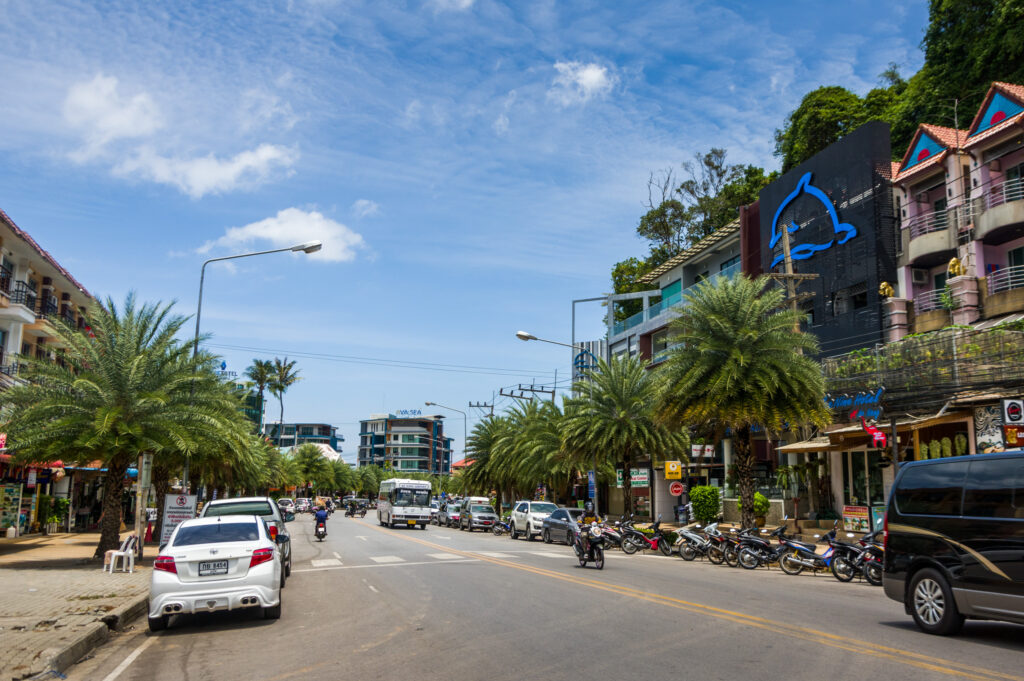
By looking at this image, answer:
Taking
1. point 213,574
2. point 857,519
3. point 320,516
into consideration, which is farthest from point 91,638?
point 320,516

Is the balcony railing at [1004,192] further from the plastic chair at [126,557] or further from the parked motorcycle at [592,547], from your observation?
the plastic chair at [126,557]

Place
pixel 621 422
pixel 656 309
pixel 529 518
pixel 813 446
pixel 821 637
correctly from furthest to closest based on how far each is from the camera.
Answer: pixel 656 309 → pixel 529 518 → pixel 621 422 → pixel 813 446 → pixel 821 637

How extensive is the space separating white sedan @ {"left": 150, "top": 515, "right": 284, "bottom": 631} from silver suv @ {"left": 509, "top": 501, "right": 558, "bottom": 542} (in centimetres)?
2653

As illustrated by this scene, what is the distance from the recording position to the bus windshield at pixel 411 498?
49.3m

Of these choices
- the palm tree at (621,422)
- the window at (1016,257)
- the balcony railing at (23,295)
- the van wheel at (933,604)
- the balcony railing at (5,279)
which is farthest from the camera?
the palm tree at (621,422)

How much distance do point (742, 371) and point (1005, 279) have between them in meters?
11.1

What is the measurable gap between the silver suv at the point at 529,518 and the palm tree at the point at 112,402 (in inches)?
740

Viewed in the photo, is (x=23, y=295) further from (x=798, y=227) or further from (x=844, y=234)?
(x=844, y=234)

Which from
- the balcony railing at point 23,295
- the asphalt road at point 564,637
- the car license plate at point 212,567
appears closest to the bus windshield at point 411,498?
the balcony railing at point 23,295

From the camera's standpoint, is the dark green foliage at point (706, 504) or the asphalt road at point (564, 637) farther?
the dark green foliage at point (706, 504)

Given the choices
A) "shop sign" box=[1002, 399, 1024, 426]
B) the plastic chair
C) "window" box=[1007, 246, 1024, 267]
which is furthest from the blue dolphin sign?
the plastic chair

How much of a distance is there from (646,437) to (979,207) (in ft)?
52.0

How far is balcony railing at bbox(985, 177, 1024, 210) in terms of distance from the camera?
27.5 metres

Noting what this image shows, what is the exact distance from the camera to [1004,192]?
27.9 m
